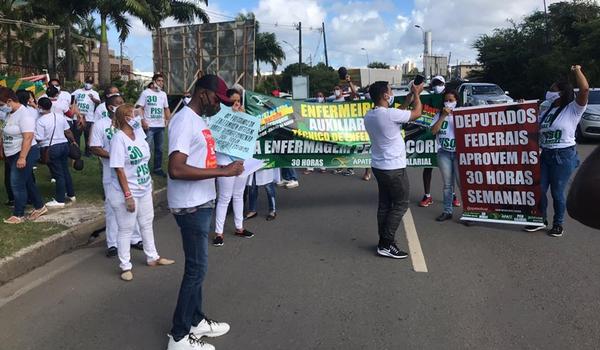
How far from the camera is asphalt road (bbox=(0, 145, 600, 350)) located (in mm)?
3943

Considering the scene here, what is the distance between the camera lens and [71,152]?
26.7ft

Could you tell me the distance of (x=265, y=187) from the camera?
771 cm

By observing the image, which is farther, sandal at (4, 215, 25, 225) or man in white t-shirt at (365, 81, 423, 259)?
sandal at (4, 215, 25, 225)

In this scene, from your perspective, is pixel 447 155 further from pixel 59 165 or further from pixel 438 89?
pixel 59 165

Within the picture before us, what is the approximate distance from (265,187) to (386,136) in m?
2.56

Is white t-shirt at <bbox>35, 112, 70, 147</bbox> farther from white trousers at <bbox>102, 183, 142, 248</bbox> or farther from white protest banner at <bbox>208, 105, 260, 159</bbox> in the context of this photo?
white protest banner at <bbox>208, 105, 260, 159</bbox>

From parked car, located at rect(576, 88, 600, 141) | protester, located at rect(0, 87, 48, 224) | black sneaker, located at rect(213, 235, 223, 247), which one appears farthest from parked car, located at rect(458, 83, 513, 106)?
protester, located at rect(0, 87, 48, 224)

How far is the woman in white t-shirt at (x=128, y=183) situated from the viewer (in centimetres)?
514

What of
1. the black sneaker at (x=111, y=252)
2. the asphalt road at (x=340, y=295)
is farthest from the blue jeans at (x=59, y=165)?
the black sneaker at (x=111, y=252)

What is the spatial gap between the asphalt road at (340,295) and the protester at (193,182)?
0.40m

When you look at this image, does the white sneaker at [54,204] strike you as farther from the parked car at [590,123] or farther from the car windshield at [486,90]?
the car windshield at [486,90]

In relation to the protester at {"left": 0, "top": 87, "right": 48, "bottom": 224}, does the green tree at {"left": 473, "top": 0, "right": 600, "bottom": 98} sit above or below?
above

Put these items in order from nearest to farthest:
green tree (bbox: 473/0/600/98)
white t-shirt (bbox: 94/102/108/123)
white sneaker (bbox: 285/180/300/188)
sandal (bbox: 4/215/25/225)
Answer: sandal (bbox: 4/215/25/225)
white t-shirt (bbox: 94/102/108/123)
white sneaker (bbox: 285/180/300/188)
green tree (bbox: 473/0/600/98)

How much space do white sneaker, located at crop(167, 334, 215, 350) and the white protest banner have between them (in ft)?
4.31
